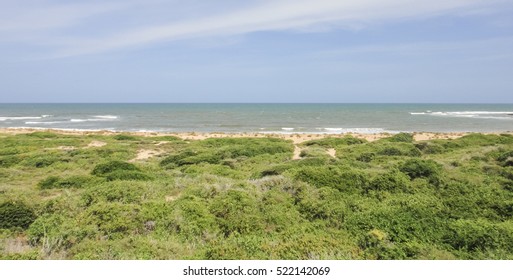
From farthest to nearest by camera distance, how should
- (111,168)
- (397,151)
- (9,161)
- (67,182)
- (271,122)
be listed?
(271,122)
(397,151)
(9,161)
(111,168)
(67,182)

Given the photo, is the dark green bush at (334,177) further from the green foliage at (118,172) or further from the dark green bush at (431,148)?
the dark green bush at (431,148)

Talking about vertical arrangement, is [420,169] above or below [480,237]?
above

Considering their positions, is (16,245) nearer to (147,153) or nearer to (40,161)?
(40,161)

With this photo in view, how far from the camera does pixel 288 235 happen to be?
6434 mm

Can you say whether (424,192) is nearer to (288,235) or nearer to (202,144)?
(288,235)

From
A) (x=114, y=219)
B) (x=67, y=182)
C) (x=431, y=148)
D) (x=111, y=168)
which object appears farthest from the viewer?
(x=431, y=148)

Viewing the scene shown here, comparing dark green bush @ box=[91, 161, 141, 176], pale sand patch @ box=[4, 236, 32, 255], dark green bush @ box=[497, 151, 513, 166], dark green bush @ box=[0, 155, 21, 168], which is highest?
dark green bush @ box=[497, 151, 513, 166]

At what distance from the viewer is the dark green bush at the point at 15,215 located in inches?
303

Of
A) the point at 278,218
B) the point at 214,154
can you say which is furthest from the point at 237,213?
the point at 214,154

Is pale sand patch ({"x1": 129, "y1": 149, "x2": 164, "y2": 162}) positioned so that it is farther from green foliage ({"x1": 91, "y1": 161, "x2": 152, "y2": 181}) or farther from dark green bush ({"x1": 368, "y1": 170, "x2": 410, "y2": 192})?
dark green bush ({"x1": 368, "y1": 170, "x2": 410, "y2": 192})

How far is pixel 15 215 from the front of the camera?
7.84 meters

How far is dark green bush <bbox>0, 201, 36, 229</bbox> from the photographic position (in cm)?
771

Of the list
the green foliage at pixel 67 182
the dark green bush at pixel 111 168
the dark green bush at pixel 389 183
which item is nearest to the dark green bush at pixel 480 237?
the dark green bush at pixel 389 183

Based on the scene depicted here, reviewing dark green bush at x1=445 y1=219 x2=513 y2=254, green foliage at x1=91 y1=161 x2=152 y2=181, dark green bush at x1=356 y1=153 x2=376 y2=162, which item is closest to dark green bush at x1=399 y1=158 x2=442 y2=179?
dark green bush at x1=445 y1=219 x2=513 y2=254
